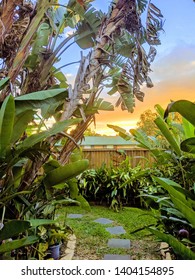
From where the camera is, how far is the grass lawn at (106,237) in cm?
161

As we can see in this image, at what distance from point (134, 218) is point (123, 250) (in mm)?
781

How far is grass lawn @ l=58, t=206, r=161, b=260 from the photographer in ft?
5.28

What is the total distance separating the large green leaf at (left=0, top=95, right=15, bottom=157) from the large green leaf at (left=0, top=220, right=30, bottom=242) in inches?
8.9

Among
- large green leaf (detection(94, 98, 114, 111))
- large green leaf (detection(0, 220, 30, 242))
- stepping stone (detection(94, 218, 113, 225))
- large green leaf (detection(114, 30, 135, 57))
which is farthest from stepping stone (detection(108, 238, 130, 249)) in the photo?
large green leaf (detection(114, 30, 135, 57))

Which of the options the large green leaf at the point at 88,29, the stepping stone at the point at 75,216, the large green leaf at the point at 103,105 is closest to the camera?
the large green leaf at the point at 103,105

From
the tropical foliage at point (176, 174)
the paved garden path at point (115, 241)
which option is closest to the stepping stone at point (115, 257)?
the paved garden path at point (115, 241)

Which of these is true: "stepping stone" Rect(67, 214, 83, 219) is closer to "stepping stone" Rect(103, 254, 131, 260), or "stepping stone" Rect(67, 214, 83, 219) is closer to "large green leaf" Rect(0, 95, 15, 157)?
"stepping stone" Rect(103, 254, 131, 260)

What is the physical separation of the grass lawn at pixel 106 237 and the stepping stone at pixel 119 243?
0.09 ft

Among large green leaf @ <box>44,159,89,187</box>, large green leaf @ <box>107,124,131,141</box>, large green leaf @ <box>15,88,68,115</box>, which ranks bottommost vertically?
large green leaf @ <box>44,159,89,187</box>

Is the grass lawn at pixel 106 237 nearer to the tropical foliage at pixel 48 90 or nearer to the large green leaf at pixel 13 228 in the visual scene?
the tropical foliage at pixel 48 90

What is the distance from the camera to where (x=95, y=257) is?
158cm

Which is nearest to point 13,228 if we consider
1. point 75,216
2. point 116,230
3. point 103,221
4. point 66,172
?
point 66,172

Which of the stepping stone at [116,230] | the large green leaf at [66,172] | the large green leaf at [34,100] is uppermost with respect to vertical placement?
the large green leaf at [34,100]

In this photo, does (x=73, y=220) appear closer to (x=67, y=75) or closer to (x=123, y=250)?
(x=123, y=250)
